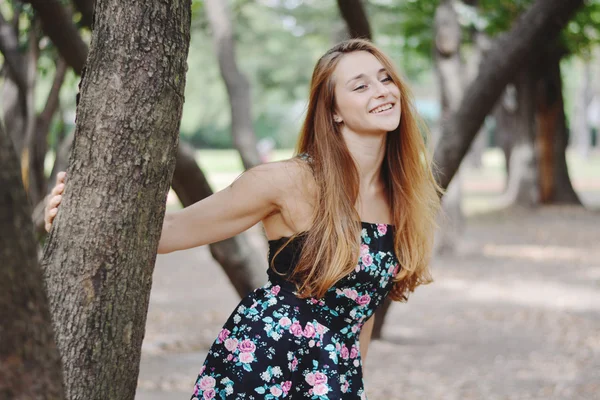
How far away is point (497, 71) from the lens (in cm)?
444

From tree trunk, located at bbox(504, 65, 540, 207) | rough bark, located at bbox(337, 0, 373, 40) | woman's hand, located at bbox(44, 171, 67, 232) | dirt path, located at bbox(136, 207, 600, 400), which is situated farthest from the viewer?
tree trunk, located at bbox(504, 65, 540, 207)

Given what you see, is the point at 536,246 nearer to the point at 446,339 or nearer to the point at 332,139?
the point at 446,339

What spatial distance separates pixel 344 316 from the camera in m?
2.40

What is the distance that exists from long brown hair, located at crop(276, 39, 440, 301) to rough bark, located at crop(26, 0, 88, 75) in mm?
2081

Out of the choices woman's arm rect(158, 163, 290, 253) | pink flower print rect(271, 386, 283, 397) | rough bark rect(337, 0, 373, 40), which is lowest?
pink flower print rect(271, 386, 283, 397)

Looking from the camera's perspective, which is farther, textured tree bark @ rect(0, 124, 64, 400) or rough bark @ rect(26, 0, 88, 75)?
rough bark @ rect(26, 0, 88, 75)

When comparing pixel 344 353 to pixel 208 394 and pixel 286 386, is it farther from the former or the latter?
pixel 208 394

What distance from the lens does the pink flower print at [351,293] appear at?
7.75 ft

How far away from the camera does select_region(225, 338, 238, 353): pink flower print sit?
229 cm

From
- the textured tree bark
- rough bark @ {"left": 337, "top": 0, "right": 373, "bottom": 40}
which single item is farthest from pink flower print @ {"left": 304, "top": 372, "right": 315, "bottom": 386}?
rough bark @ {"left": 337, "top": 0, "right": 373, "bottom": 40}

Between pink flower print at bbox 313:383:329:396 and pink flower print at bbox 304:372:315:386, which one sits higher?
pink flower print at bbox 304:372:315:386

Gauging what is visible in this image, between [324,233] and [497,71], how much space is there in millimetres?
2481

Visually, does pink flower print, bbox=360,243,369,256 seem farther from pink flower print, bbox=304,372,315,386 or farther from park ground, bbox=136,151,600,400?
park ground, bbox=136,151,600,400

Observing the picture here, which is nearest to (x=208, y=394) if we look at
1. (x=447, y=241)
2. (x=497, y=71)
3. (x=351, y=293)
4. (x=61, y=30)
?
(x=351, y=293)
